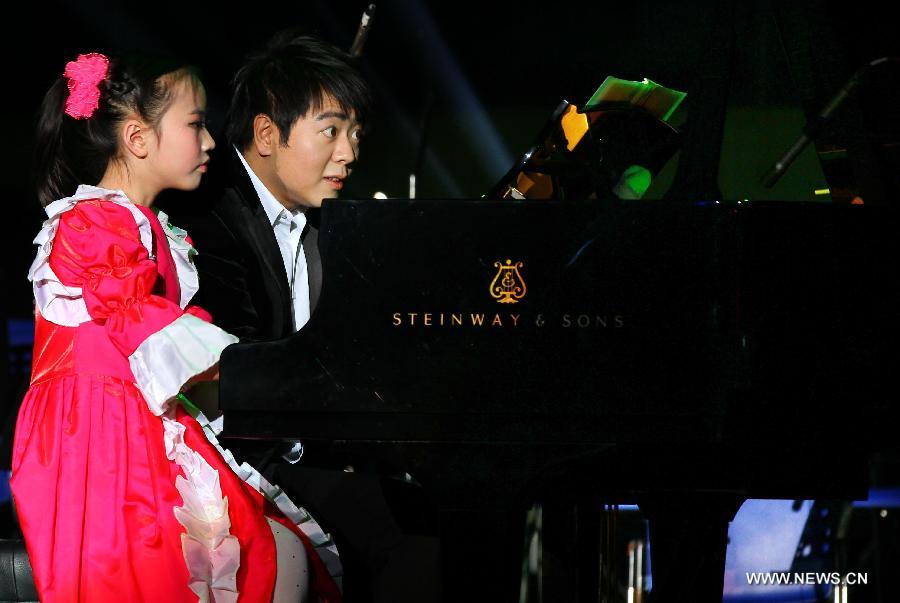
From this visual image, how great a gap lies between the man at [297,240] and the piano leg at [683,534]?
0.53m

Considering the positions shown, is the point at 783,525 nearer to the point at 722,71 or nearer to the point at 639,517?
the point at 639,517

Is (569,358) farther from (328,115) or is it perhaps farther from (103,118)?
(103,118)

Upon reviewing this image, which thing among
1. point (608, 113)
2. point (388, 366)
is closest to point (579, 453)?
point (388, 366)

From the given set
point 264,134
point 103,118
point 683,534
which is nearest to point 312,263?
point 264,134

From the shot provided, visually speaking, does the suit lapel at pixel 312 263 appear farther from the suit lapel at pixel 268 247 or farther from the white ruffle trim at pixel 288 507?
the white ruffle trim at pixel 288 507

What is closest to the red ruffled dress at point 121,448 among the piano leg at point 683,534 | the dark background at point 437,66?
the piano leg at point 683,534

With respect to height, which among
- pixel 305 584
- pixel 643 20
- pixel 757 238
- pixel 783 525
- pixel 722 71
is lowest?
pixel 305 584

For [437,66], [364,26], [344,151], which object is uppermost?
[437,66]

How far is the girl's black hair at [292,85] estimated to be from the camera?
230 cm

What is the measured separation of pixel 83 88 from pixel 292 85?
48cm

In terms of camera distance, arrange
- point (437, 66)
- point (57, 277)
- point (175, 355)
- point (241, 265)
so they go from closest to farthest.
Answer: point (175, 355), point (57, 277), point (241, 265), point (437, 66)

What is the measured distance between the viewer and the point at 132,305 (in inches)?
70.1

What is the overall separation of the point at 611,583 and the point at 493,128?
285cm

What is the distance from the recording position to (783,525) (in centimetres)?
272
